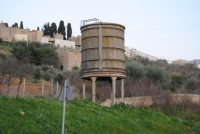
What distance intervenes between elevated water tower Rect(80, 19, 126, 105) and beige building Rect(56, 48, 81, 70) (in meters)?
41.6

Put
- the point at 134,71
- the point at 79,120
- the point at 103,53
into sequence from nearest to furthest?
the point at 79,120
the point at 103,53
the point at 134,71

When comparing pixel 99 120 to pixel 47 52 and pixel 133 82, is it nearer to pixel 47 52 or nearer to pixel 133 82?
pixel 133 82

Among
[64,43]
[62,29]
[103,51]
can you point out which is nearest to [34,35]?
[64,43]

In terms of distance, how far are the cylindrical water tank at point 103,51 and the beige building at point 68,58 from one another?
41.6 m

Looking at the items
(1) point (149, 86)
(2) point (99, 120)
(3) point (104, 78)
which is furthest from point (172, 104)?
(2) point (99, 120)

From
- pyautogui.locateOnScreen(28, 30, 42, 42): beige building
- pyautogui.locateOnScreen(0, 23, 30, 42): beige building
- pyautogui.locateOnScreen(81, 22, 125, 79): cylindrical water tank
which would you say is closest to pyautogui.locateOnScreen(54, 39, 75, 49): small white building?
pyautogui.locateOnScreen(28, 30, 42, 42): beige building

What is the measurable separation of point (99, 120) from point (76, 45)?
77.5 meters

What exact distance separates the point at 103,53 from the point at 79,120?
24.8ft

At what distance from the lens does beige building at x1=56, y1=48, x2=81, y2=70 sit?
207ft

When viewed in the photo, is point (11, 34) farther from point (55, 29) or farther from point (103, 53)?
point (103, 53)

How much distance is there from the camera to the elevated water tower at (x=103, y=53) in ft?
68.2

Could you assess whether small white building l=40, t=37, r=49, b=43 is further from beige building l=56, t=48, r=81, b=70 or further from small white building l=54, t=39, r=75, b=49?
beige building l=56, t=48, r=81, b=70

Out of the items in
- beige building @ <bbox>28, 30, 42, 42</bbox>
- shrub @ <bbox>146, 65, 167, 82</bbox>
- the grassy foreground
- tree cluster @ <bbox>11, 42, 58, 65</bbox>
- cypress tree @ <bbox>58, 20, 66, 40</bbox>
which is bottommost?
the grassy foreground

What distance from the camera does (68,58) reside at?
208 ft
